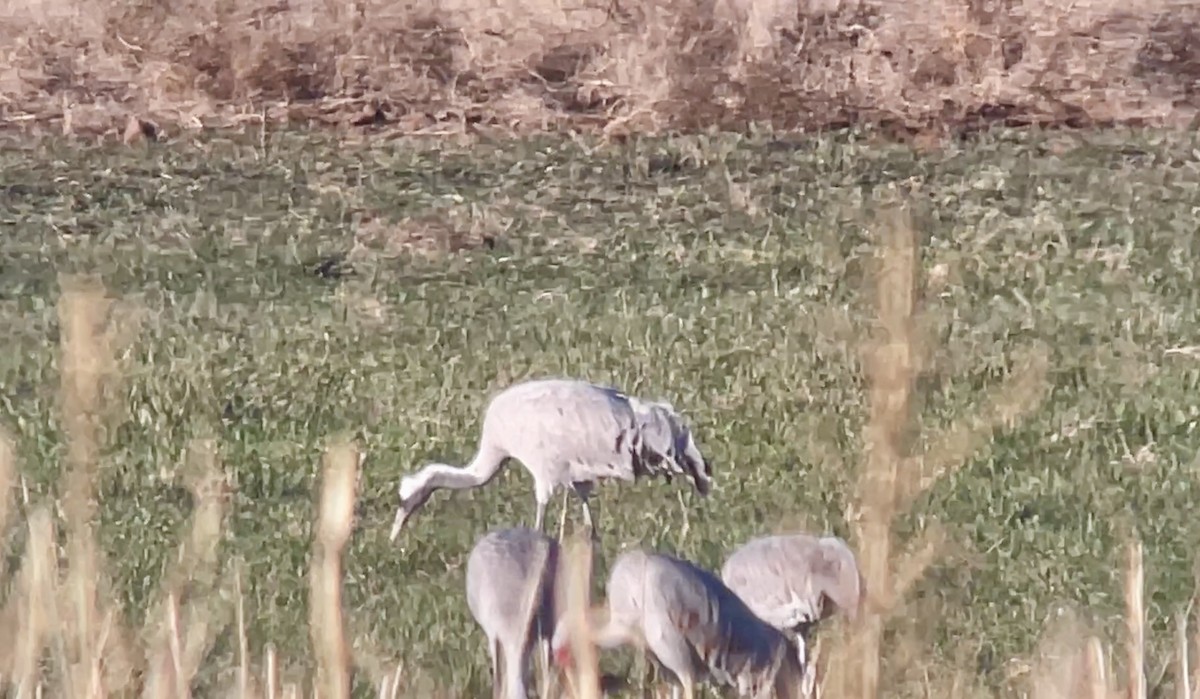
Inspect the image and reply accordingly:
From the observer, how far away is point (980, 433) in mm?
729

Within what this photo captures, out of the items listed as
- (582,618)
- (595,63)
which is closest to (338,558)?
(582,618)

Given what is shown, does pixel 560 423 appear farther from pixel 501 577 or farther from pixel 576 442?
pixel 501 577

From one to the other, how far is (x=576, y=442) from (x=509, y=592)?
928 millimetres

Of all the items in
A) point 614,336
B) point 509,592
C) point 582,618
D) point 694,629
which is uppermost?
point 582,618

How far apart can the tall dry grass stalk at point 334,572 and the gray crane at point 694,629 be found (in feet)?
0.70

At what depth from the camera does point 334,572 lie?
0.78 m

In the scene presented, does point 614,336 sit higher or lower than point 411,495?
lower

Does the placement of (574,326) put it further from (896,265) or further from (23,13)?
(896,265)

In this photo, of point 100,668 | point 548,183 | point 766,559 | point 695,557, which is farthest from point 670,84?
point 100,668

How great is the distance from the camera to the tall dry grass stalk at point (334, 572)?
2.44ft

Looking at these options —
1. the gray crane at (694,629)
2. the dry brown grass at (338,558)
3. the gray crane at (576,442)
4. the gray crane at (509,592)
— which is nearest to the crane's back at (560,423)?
the gray crane at (576,442)

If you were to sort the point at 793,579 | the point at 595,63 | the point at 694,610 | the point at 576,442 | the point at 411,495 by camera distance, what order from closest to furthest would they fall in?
1. the point at 694,610
2. the point at 793,579
3. the point at 576,442
4. the point at 411,495
5. the point at 595,63

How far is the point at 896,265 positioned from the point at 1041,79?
480 cm

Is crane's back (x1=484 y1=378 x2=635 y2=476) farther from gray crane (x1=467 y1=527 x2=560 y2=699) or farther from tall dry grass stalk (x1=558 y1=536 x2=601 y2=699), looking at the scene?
tall dry grass stalk (x1=558 y1=536 x2=601 y2=699)
